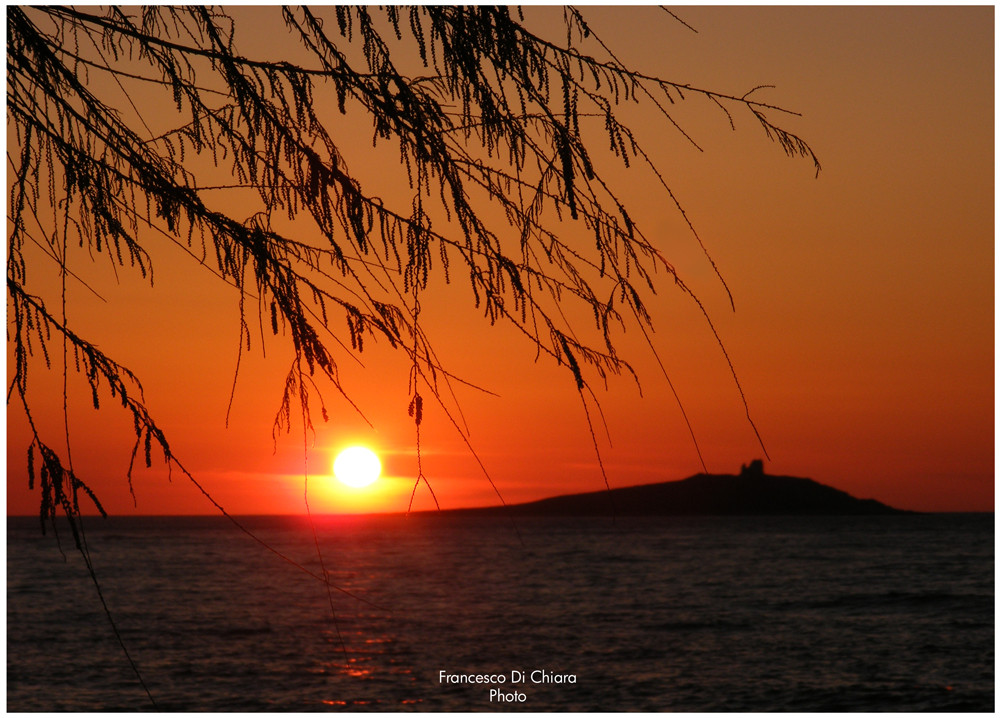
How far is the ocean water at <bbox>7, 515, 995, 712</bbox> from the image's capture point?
74.1 ft

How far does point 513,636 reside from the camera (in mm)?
32875

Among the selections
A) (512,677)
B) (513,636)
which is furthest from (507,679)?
(513,636)

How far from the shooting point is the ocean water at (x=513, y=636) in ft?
74.1

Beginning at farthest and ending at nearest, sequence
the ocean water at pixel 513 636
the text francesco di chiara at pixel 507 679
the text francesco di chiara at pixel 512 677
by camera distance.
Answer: the text francesco di chiara at pixel 512 677 < the text francesco di chiara at pixel 507 679 < the ocean water at pixel 513 636

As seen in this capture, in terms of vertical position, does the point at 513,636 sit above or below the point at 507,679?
above

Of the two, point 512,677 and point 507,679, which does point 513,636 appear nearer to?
point 512,677

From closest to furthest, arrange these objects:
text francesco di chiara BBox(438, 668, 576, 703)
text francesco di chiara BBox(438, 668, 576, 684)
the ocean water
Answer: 1. the ocean water
2. text francesco di chiara BBox(438, 668, 576, 703)
3. text francesco di chiara BBox(438, 668, 576, 684)

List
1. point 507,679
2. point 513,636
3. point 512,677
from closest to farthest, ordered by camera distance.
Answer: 1. point 507,679
2. point 512,677
3. point 513,636

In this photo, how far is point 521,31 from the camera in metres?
2.29

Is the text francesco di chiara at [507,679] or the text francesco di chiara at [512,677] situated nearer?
the text francesco di chiara at [507,679]

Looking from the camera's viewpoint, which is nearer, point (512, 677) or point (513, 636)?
point (512, 677)

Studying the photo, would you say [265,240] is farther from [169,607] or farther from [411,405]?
[169,607]

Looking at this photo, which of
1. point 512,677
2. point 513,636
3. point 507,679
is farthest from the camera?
point 513,636

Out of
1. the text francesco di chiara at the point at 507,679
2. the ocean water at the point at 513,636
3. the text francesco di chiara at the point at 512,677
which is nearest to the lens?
the ocean water at the point at 513,636
